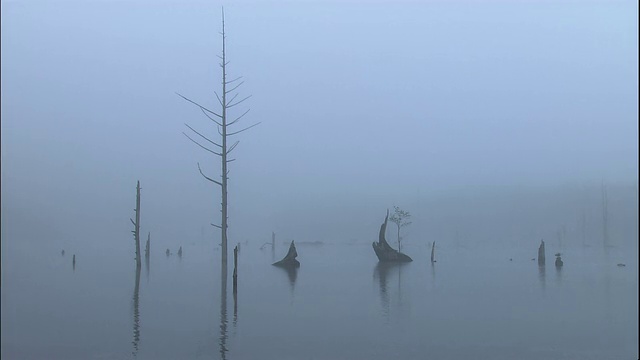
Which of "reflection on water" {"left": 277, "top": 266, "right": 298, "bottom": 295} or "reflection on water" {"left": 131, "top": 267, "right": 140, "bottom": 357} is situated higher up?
"reflection on water" {"left": 131, "top": 267, "right": 140, "bottom": 357}

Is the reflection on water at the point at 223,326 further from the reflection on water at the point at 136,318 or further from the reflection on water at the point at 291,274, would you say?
the reflection on water at the point at 291,274

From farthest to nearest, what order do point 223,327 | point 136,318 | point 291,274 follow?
point 291,274 → point 136,318 → point 223,327

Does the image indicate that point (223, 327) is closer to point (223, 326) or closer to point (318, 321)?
point (223, 326)

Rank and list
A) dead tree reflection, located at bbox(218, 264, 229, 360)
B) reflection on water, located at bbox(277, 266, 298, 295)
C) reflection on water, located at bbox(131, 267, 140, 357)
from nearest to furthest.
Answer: dead tree reflection, located at bbox(218, 264, 229, 360) < reflection on water, located at bbox(131, 267, 140, 357) < reflection on water, located at bbox(277, 266, 298, 295)

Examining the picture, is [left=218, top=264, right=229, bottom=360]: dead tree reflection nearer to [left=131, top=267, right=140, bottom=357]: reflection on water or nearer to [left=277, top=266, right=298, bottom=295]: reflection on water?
[left=131, top=267, right=140, bottom=357]: reflection on water

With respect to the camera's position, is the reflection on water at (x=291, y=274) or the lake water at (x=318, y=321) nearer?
the lake water at (x=318, y=321)

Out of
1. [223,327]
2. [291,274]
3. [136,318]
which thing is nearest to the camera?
[223,327]

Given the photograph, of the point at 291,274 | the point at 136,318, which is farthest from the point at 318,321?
the point at 291,274

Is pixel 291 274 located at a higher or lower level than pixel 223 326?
lower

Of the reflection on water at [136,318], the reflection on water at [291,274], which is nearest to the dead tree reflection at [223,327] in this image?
the reflection on water at [136,318]

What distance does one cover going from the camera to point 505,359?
49.3 ft

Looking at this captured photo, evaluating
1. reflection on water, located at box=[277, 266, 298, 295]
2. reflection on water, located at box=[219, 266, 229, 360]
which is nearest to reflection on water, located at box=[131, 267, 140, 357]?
reflection on water, located at box=[219, 266, 229, 360]

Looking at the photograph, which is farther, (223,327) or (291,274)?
(291,274)

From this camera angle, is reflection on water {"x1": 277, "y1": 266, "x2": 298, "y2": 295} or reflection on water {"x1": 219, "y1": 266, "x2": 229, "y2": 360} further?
reflection on water {"x1": 277, "y1": 266, "x2": 298, "y2": 295}
